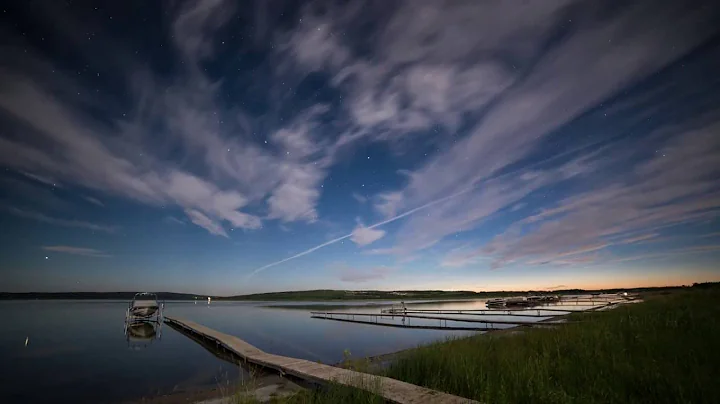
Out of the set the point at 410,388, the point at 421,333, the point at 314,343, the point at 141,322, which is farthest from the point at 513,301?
the point at 410,388

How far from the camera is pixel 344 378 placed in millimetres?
9547

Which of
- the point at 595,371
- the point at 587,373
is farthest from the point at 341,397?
the point at 595,371

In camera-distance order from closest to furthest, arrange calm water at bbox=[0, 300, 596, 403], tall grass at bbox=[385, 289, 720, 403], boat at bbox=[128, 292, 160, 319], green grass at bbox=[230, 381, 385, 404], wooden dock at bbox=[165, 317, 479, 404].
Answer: tall grass at bbox=[385, 289, 720, 403], green grass at bbox=[230, 381, 385, 404], wooden dock at bbox=[165, 317, 479, 404], calm water at bbox=[0, 300, 596, 403], boat at bbox=[128, 292, 160, 319]

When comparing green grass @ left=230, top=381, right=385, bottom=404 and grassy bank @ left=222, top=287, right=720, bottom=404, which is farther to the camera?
green grass @ left=230, top=381, right=385, bottom=404

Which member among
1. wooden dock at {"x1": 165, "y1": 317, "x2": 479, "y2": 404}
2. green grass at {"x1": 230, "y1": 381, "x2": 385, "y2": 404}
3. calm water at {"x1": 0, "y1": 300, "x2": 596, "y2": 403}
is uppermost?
green grass at {"x1": 230, "y1": 381, "x2": 385, "y2": 404}

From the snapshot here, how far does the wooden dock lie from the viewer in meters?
7.30

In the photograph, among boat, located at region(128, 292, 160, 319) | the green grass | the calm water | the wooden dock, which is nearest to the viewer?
the green grass

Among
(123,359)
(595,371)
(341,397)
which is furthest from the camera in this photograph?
(123,359)

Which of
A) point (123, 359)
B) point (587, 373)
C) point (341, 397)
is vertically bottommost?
point (123, 359)

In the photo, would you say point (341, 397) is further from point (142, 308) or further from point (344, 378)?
point (142, 308)

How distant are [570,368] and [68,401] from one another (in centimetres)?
1609

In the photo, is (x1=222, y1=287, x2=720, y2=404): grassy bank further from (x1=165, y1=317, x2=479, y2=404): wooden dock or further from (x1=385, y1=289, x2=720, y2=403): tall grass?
(x1=165, y1=317, x2=479, y2=404): wooden dock

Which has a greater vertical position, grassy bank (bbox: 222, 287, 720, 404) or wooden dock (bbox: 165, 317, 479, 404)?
grassy bank (bbox: 222, 287, 720, 404)

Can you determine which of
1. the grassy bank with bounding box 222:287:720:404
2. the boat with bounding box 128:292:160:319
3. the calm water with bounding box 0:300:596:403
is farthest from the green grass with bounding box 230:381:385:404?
the boat with bounding box 128:292:160:319
